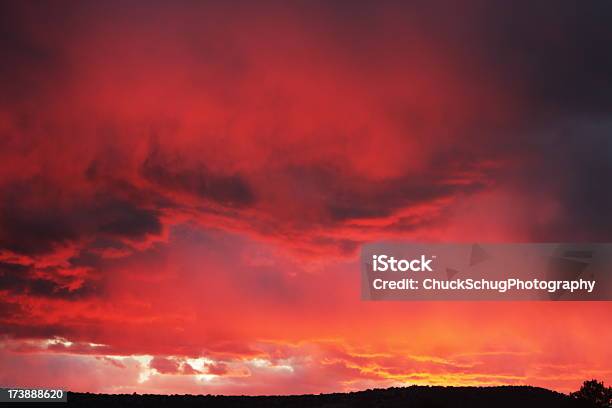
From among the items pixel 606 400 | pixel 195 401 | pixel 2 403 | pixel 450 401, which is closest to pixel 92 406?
pixel 195 401

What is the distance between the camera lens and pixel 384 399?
74750mm

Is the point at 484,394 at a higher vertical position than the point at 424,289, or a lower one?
lower

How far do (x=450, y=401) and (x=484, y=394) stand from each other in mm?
4724

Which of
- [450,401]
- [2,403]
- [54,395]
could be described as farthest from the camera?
[450,401]

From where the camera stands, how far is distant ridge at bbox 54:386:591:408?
72812 millimetres

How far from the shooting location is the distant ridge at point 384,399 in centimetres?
7281

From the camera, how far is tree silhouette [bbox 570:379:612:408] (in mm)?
67250

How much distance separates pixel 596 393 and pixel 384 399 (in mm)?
20154

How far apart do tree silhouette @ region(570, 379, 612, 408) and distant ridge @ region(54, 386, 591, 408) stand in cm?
87

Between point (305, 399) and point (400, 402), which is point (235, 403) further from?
point (400, 402)

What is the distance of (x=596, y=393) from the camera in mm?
67750

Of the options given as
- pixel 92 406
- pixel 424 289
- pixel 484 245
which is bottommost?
pixel 92 406

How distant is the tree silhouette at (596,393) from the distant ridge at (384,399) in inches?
34.1

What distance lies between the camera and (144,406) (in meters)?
78.9
